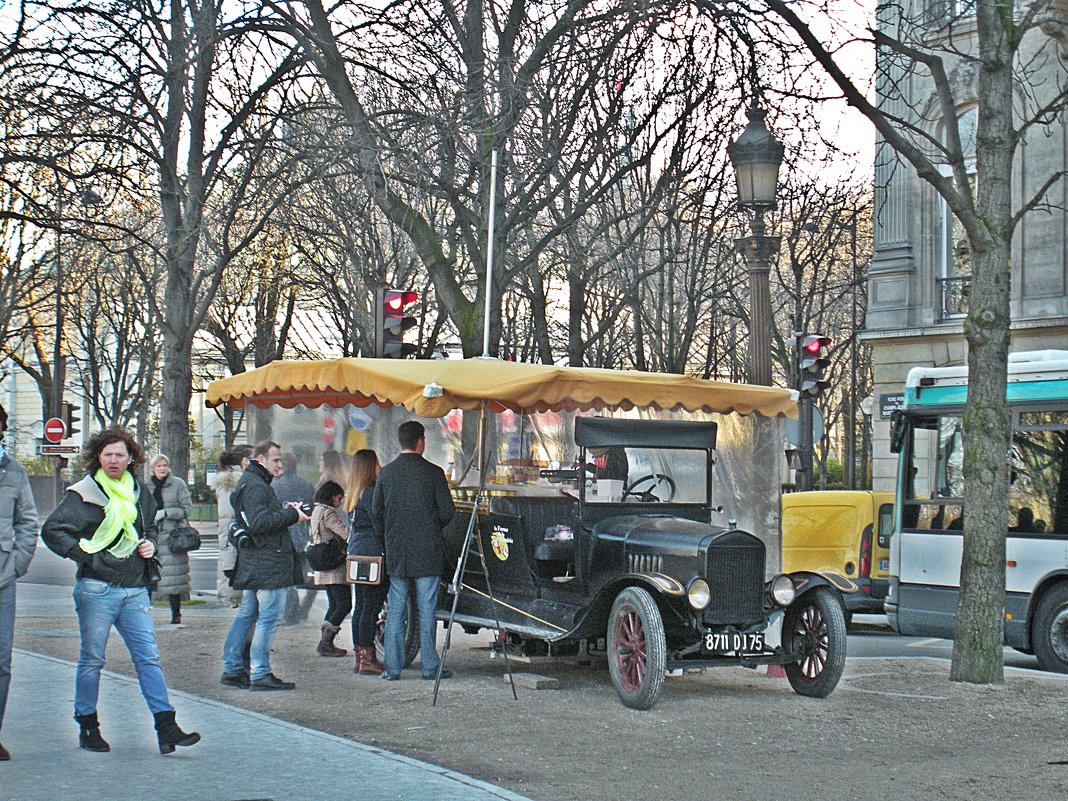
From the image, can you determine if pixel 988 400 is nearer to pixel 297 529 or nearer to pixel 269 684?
pixel 269 684

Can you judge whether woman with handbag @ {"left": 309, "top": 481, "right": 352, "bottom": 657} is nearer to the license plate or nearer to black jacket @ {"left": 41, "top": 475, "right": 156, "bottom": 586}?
the license plate

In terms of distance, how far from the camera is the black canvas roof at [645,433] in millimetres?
11336

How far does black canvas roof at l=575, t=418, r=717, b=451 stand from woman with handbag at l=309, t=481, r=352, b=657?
2618mm

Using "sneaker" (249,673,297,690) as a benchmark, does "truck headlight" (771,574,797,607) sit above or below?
above

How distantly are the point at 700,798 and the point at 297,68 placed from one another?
1249 centimetres

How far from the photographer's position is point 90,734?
7.93 meters

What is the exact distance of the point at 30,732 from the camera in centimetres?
847

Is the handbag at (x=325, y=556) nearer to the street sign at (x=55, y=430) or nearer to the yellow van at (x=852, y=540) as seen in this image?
the yellow van at (x=852, y=540)

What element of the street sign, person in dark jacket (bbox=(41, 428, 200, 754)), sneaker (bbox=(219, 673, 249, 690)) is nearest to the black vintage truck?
sneaker (bbox=(219, 673, 249, 690))

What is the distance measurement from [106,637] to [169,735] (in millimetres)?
648

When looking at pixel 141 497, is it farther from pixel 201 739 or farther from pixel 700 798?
pixel 700 798

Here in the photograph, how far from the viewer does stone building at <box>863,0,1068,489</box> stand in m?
26.1

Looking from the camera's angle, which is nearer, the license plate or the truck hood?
the license plate

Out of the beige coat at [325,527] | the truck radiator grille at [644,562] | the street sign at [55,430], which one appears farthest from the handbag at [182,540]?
the street sign at [55,430]
